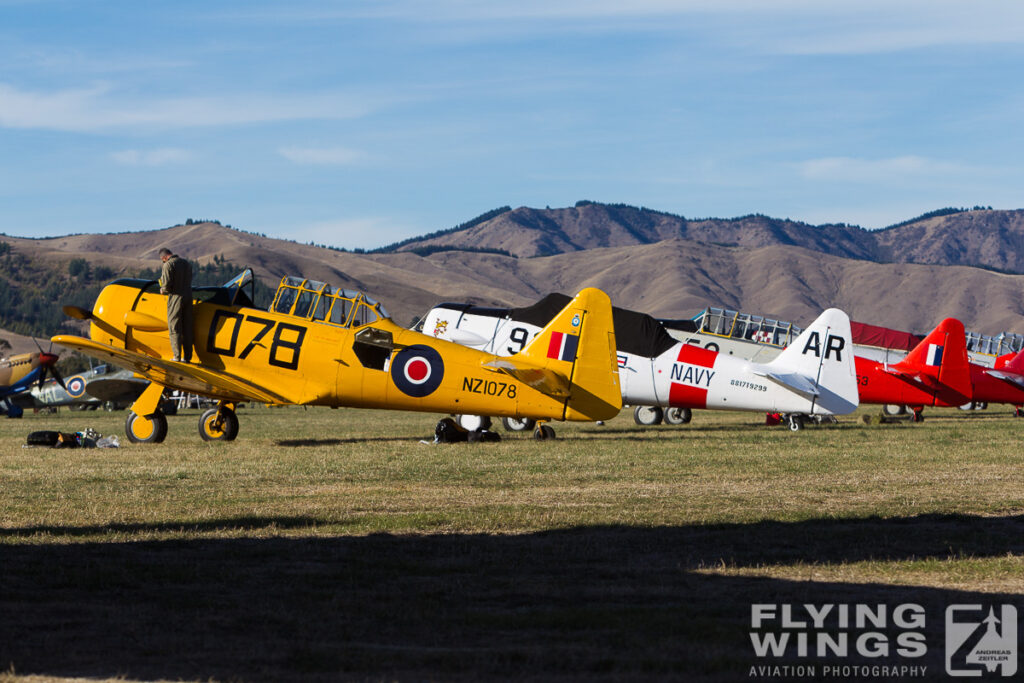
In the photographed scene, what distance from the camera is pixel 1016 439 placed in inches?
712

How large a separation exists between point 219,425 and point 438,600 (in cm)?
1201

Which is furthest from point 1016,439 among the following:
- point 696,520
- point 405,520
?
point 405,520

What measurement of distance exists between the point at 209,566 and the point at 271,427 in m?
17.9

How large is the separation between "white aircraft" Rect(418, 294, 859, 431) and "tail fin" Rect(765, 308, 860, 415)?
0.02 m

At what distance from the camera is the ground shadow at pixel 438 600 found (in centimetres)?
457

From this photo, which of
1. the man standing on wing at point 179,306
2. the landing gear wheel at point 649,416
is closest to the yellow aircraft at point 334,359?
the man standing on wing at point 179,306

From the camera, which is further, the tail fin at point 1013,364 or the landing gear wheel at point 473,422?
the tail fin at point 1013,364

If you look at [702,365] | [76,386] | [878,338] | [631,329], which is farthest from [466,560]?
[76,386]

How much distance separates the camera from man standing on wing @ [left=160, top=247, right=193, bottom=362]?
53.1 ft

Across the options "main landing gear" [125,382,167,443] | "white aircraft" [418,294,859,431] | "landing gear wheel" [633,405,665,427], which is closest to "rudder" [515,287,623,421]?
"white aircraft" [418,294,859,431]

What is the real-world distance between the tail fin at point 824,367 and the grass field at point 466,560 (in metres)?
6.13

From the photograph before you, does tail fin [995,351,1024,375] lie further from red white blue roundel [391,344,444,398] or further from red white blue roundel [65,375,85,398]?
red white blue roundel [65,375,85,398]

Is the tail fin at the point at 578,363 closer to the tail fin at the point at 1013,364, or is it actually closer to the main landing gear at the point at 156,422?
the main landing gear at the point at 156,422

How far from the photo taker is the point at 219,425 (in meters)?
17.0
